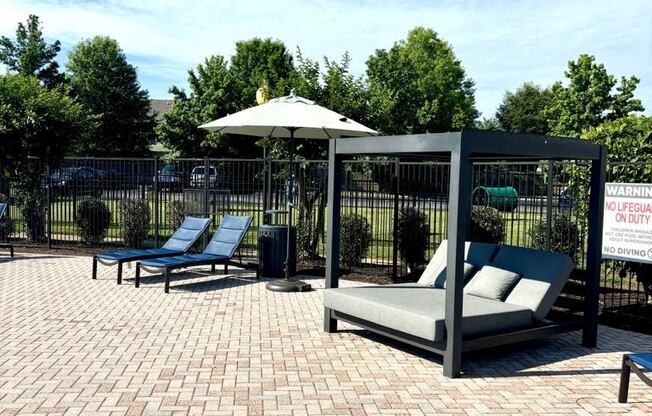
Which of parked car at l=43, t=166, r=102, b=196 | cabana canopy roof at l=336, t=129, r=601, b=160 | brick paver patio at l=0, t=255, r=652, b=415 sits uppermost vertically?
cabana canopy roof at l=336, t=129, r=601, b=160

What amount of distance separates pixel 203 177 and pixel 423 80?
39499mm

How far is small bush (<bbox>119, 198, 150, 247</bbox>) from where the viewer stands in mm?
13828

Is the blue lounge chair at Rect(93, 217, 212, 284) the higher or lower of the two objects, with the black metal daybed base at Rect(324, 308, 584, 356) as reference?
higher

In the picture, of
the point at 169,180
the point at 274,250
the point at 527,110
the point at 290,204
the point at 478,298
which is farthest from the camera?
the point at 527,110

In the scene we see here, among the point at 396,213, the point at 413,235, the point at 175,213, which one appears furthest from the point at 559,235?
the point at 175,213

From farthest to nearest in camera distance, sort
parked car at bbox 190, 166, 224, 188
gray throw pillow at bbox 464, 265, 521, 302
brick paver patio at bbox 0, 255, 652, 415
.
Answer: parked car at bbox 190, 166, 224, 188, gray throw pillow at bbox 464, 265, 521, 302, brick paver patio at bbox 0, 255, 652, 415

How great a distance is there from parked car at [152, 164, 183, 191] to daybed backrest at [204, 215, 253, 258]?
9.39ft

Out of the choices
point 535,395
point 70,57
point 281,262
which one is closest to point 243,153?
point 70,57

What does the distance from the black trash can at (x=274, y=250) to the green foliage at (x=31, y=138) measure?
658 cm

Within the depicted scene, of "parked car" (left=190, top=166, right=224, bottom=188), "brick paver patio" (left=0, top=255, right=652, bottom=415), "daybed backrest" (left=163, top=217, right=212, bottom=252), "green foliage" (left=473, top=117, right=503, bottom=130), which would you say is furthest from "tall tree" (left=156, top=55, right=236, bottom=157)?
"green foliage" (left=473, top=117, right=503, bottom=130)

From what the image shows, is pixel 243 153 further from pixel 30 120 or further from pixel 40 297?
pixel 40 297

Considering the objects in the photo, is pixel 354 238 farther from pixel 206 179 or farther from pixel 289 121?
pixel 289 121

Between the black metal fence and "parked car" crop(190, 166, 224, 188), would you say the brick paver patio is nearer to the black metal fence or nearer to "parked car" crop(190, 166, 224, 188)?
the black metal fence

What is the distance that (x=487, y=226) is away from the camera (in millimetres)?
11164
